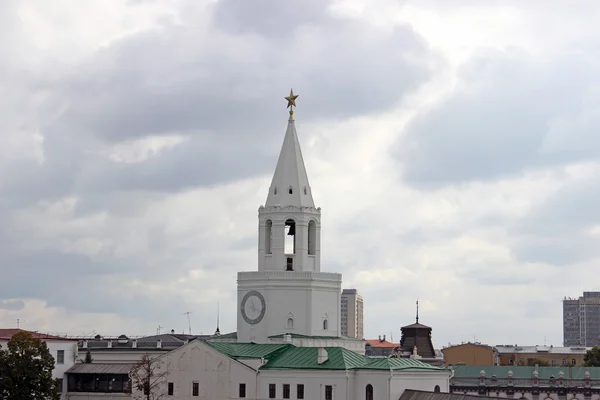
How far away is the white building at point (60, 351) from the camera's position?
117 m

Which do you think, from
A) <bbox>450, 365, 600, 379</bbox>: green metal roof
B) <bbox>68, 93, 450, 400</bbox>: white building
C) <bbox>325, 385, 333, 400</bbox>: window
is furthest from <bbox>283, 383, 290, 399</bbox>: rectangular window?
<bbox>450, 365, 600, 379</bbox>: green metal roof

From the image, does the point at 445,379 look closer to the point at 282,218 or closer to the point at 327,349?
the point at 327,349

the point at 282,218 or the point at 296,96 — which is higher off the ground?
the point at 296,96

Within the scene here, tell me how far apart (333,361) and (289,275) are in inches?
407

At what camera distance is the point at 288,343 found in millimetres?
104125

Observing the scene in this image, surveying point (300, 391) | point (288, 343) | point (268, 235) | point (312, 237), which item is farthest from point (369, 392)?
point (268, 235)

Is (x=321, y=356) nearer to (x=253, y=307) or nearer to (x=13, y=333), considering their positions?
(x=253, y=307)

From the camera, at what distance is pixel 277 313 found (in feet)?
348

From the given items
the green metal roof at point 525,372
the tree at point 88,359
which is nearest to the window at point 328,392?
the tree at point 88,359

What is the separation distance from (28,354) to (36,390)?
10.1 feet

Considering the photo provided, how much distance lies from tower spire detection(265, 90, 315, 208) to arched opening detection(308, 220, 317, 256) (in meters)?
1.73

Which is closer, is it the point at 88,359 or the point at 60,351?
the point at 60,351

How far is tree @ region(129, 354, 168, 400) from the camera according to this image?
10331 centimetres

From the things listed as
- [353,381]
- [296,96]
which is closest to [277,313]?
[353,381]
